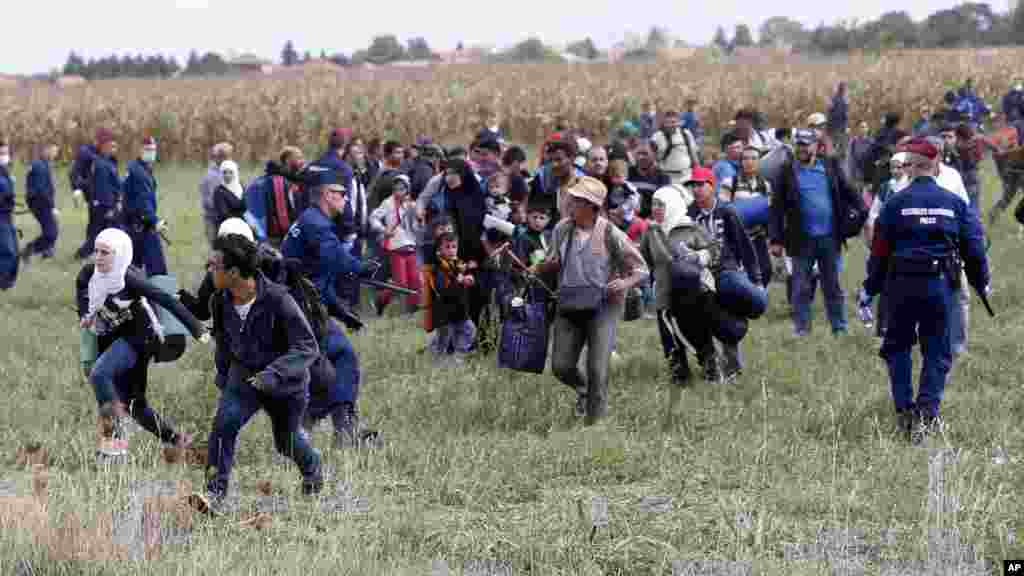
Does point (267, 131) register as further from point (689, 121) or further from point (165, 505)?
point (165, 505)

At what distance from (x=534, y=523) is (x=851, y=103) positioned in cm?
3627

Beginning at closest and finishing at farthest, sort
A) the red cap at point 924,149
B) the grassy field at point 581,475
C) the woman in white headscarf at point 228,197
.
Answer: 1. the grassy field at point 581,475
2. the red cap at point 924,149
3. the woman in white headscarf at point 228,197

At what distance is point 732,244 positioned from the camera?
11602mm

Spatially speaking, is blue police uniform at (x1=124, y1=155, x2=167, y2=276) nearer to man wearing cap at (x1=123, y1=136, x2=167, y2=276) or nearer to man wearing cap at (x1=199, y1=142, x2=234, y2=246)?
man wearing cap at (x1=123, y1=136, x2=167, y2=276)

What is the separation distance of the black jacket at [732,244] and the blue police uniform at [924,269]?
183cm

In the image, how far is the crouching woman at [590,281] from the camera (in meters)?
10.2

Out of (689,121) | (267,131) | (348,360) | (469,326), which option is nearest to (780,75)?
(267,131)

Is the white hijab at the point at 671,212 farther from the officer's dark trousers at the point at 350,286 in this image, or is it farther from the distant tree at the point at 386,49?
the distant tree at the point at 386,49

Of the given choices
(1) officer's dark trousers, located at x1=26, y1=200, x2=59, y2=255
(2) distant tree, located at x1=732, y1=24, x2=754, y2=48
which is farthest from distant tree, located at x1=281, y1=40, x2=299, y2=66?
(1) officer's dark trousers, located at x1=26, y1=200, x2=59, y2=255

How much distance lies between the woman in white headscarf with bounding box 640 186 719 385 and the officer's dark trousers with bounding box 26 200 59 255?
12.6 m

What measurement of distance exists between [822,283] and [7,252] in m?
10.0

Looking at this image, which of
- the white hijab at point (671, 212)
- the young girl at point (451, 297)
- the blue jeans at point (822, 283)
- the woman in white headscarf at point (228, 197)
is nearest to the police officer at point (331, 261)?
the young girl at point (451, 297)

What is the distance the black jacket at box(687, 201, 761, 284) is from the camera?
38.0 ft

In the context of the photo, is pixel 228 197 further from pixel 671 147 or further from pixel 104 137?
pixel 671 147
